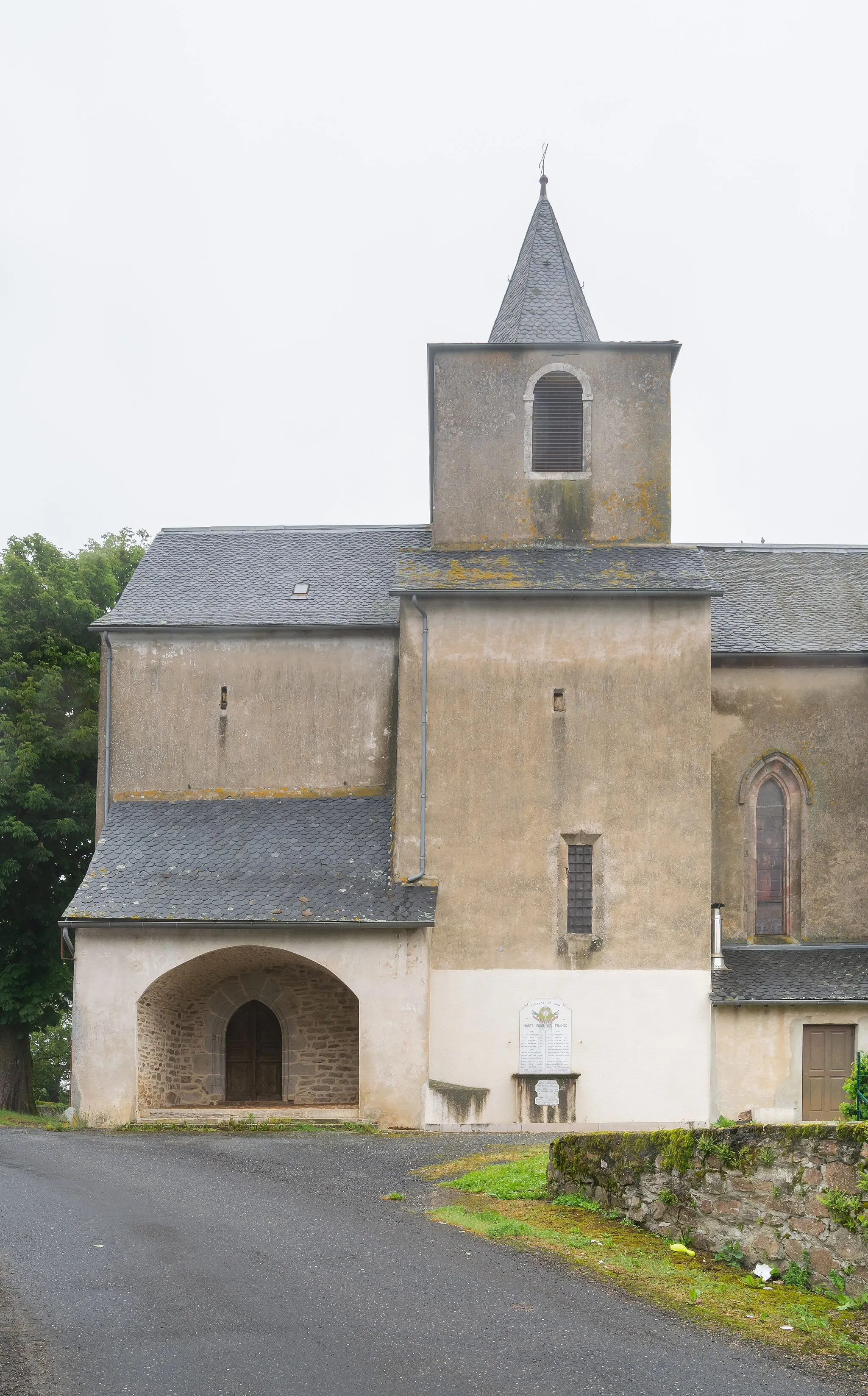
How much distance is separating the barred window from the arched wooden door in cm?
522

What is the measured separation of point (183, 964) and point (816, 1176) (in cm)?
1267

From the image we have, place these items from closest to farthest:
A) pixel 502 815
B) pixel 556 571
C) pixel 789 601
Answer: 1. pixel 502 815
2. pixel 556 571
3. pixel 789 601

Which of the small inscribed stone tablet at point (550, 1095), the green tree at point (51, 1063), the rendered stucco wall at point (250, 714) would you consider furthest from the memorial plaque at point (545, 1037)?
the green tree at point (51, 1063)

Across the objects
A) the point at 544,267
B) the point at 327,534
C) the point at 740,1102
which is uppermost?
the point at 544,267

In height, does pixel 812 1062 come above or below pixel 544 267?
below

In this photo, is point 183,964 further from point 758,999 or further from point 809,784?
point 809,784

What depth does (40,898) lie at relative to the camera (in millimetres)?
27094

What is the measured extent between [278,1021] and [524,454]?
33.5 feet

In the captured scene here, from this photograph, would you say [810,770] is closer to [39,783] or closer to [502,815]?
[502,815]

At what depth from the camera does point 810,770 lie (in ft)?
71.6

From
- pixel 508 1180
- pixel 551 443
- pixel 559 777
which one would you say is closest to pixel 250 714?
pixel 559 777

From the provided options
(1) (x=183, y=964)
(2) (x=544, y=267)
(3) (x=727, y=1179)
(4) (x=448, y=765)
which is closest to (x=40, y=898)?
(1) (x=183, y=964)

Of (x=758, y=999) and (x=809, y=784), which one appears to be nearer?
(x=758, y=999)

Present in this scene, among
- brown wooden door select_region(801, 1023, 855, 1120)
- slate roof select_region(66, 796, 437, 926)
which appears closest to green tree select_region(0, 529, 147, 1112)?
slate roof select_region(66, 796, 437, 926)
